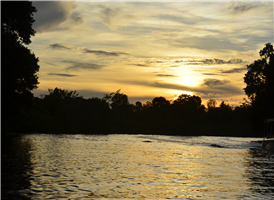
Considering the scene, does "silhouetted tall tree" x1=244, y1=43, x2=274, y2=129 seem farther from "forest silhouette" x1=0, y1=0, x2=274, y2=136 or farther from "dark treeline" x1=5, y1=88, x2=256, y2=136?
"dark treeline" x1=5, y1=88, x2=256, y2=136

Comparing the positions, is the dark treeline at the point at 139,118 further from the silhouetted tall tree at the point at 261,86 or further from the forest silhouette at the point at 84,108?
the silhouetted tall tree at the point at 261,86

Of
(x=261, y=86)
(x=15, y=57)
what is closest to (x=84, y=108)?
(x=261, y=86)

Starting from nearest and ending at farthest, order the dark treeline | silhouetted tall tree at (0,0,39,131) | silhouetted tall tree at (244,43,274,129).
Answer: silhouetted tall tree at (0,0,39,131), silhouetted tall tree at (244,43,274,129), the dark treeline

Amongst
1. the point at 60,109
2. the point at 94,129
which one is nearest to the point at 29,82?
the point at 60,109

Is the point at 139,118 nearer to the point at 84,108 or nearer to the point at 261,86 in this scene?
the point at 84,108

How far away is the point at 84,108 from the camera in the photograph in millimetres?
153875

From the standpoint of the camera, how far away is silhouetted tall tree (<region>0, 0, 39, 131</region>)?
1593 inches

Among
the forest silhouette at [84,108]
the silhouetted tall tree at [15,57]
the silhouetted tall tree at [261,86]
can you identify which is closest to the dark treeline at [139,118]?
the forest silhouette at [84,108]

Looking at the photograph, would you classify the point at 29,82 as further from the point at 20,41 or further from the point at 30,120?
the point at 30,120

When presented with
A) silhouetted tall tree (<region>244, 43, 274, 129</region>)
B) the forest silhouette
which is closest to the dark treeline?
the forest silhouette

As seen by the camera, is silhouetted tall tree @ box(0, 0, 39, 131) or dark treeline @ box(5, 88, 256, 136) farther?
dark treeline @ box(5, 88, 256, 136)

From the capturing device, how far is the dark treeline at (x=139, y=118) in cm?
13000

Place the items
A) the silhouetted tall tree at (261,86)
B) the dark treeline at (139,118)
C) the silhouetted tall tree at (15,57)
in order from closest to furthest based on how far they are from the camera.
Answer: the silhouetted tall tree at (15,57), the silhouetted tall tree at (261,86), the dark treeline at (139,118)

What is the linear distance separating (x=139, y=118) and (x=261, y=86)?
125 metres
